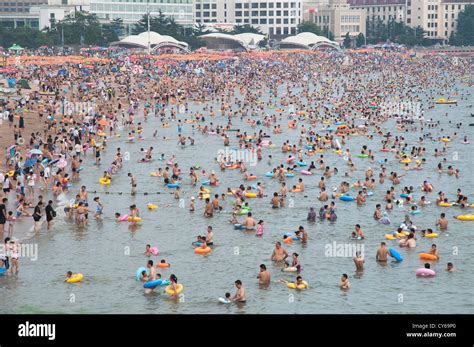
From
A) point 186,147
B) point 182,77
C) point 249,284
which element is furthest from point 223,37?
point 249,284

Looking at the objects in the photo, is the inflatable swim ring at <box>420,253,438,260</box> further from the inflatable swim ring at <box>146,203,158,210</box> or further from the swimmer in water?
the inflatable swim ring at <box>146,203,158,210</box>

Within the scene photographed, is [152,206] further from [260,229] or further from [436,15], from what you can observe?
[436,15]

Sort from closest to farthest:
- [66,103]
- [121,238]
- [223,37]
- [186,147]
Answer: [121,238] < [186,147] < [66,103] < [223,37]

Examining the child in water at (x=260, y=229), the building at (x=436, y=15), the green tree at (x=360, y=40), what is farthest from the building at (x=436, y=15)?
the child in water at (x=260, y=229)

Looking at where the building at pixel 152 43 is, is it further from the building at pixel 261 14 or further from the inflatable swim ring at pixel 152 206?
the inflatable swim ring at pixel 152 206

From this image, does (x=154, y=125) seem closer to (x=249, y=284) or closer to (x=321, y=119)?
(x=321, y=119)

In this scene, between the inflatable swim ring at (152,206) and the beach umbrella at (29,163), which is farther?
the beach umbrella at (29,163)
